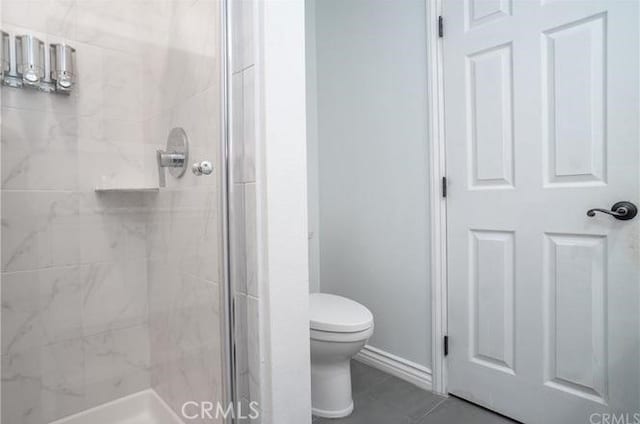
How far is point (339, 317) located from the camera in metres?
1.44

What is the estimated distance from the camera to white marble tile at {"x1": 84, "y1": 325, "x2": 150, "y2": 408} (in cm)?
124

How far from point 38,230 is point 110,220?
22 cm

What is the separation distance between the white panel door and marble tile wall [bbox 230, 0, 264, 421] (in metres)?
1.04

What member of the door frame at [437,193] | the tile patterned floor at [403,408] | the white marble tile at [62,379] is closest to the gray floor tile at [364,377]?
the tile patterned floor at [403,408]

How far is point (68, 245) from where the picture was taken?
45.9 inches

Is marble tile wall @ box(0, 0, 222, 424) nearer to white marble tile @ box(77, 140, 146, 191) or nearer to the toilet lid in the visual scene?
white marble tile @ box(77, 140, 146, 191)

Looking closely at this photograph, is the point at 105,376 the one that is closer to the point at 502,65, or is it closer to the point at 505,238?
the point at 505,238

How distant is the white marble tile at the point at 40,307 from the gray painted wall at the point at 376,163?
1.34 m

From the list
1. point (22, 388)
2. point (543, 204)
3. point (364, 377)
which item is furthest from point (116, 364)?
point (543, 204)

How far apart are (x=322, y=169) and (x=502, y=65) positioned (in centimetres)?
116

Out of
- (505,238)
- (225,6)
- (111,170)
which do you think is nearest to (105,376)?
(111,170)

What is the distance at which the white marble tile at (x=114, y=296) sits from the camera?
4.03ft

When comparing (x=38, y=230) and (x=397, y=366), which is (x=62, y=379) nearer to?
Answer: (x=38, y=230)

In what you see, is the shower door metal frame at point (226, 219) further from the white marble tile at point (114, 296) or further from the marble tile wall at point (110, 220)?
the white marble tile at point (114, 296)
